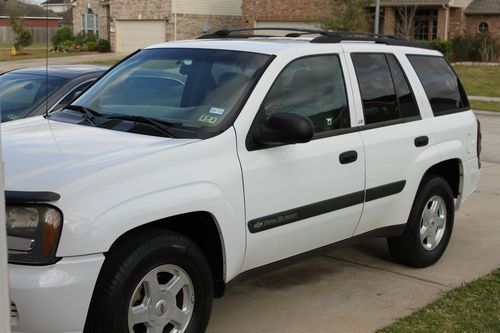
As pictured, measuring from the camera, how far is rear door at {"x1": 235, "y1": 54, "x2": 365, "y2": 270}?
4254mm

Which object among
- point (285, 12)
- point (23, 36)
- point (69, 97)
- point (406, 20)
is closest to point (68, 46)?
point (285, 12)

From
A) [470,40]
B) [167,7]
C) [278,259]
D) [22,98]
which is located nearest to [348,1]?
[470,40]

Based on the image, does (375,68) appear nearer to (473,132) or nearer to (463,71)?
(473,132)

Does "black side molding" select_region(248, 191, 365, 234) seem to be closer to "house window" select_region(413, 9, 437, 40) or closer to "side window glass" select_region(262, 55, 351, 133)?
"side window glass" select_region(262, 55, 351, 133)

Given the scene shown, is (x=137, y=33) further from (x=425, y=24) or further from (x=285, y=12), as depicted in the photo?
(x=425, y=24)

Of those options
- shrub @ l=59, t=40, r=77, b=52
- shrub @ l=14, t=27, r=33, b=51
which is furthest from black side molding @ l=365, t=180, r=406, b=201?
shrub @ l=59, t=40, r=77, b=52

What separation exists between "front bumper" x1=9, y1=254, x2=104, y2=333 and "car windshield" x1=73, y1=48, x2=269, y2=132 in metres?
1.24

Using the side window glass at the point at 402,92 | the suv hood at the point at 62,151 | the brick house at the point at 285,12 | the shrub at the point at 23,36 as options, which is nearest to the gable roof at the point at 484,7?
the brick house at the point at 285,12

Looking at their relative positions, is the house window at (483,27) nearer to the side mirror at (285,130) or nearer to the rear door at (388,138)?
the rear door at (388,138)

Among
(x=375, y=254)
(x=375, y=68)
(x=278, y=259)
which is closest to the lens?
(x=278, y=259)

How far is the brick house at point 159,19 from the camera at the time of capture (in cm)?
4325

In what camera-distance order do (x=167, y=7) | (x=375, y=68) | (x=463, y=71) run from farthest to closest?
(x=167, y=7) → (x=463, y=71) → (x=375, y=68)

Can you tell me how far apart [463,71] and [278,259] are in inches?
1093

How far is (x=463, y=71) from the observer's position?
3044cm
